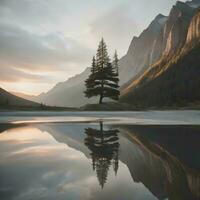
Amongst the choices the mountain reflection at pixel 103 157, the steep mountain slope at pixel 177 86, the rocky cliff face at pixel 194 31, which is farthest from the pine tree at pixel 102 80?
the rocky cliff face at pixel 194 31

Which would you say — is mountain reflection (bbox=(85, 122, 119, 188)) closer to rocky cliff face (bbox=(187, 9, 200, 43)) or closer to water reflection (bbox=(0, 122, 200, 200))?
water reflection (bbox=(0, 122, 200, 200))

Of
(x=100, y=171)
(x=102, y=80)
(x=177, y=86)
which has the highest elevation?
(x=177, y=86)

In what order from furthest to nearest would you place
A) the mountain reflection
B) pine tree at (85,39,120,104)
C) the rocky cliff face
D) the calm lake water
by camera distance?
the rocky cliff face
pine tree at (85,39,120,104)
the mountain reflection
the calm lake water

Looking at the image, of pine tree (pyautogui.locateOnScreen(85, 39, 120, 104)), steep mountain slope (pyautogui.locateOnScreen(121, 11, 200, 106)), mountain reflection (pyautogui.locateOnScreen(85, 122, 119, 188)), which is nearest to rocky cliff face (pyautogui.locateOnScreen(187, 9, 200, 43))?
steep mountain slope (pyautogui.locateOnScreen(121, 11, 200, 106))

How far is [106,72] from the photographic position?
51562 mm

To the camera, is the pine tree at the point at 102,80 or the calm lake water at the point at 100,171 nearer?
the calm lake water at the point at 100,171

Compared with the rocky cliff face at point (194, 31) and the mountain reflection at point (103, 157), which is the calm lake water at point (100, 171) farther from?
the rocky cliff face at point (194, 31)

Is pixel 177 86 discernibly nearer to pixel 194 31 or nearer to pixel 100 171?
pixel 194 31

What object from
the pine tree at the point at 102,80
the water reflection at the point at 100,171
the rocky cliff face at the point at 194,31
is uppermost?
the rocky cliff face at the point at 194,31

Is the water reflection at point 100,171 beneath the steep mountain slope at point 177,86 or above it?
Result: beneath

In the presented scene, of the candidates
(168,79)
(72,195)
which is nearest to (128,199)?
(72,195)

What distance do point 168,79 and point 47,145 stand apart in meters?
151

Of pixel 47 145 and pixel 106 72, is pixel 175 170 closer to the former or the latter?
pixel 47 145

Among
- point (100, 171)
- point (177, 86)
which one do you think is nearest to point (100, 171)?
point (100, 171)
